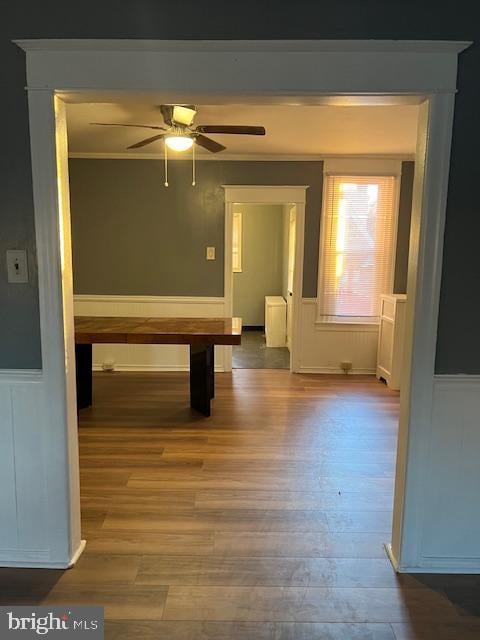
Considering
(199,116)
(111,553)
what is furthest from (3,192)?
(199,116)

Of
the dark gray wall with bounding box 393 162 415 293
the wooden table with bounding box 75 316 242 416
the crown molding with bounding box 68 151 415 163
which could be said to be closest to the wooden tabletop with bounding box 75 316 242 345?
the wooden table with bounding box 75 316 242 416

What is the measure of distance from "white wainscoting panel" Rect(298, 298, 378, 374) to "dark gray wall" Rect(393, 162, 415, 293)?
0.63m

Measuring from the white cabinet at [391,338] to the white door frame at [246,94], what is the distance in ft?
8.59

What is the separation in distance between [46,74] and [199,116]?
188 cm

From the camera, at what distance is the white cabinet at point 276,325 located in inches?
260

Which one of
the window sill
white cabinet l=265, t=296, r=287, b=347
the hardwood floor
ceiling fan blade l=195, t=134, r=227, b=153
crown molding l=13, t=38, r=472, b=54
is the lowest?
the hardwood floor

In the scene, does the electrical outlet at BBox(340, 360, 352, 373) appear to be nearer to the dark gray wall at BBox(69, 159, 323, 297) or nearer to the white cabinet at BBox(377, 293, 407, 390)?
the white cabinet at BBox(377, 293, 407, 390)

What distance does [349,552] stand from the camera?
80.7 inches

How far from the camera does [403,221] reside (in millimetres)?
4785

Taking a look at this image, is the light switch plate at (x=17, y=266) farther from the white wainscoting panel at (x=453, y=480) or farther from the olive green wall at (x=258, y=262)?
the olive green wall at (x=258, y=262)

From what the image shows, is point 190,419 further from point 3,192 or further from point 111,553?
point 3,192

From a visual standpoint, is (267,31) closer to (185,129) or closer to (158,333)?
(185,129)

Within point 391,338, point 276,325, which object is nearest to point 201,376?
point 391,338

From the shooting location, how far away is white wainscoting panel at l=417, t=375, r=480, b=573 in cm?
183
